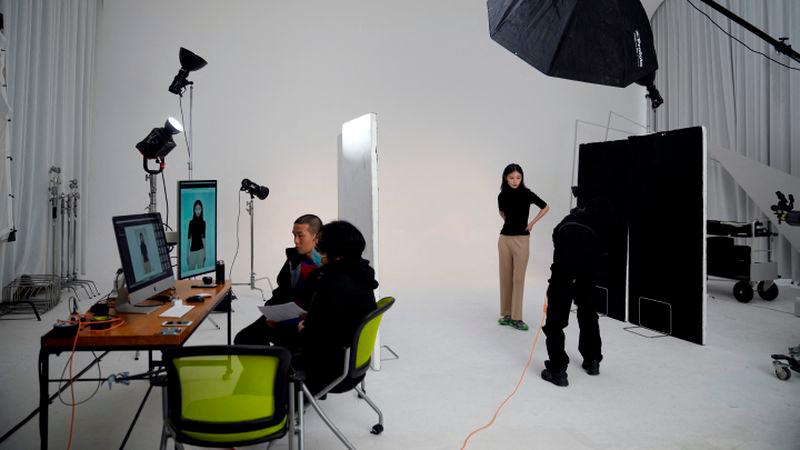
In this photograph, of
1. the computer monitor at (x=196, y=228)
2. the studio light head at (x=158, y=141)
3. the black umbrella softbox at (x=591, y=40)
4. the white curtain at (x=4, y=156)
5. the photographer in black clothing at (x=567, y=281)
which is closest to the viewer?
the black umbrella softbox at (x=591, y=40)

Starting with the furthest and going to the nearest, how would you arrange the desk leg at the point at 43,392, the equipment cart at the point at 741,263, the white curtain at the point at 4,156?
the equipment cart at the point at 741,263
the white curtain at the point at 4,156
the desk leg at the point at 43,392

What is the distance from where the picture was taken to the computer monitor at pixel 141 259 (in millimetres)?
2211

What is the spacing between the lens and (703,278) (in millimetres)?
4047

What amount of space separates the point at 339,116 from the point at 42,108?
3.32 meters

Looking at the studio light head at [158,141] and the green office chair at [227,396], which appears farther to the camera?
the studio light head at [158,141]

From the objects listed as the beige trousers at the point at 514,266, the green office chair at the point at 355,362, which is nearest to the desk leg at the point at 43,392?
the green office chair at the point at 355,362

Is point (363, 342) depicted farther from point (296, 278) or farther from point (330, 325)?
point (296, 278)

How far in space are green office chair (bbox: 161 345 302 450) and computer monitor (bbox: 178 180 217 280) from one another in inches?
52.8

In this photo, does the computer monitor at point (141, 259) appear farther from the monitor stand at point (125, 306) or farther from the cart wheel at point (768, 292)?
the cart wheel at point (768, 292)

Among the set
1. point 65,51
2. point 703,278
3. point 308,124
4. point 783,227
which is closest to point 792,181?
point 783,227

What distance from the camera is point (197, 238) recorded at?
122 inches

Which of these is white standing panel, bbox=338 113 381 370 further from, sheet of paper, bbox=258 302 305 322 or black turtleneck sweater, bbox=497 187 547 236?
black turtleneck sweater, bbox=497 187 547 236

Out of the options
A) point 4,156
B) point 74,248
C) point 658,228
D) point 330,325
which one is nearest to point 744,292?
point 658,228

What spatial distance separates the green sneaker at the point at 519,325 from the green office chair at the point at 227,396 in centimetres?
326
